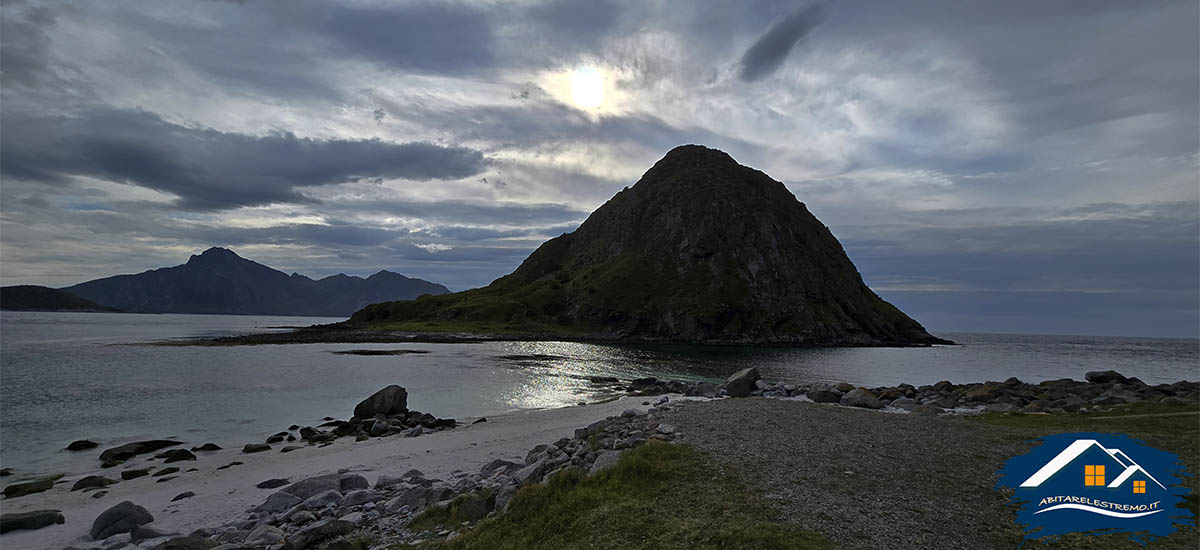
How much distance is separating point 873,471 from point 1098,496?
5841 mm

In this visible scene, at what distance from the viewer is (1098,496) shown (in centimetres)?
1320

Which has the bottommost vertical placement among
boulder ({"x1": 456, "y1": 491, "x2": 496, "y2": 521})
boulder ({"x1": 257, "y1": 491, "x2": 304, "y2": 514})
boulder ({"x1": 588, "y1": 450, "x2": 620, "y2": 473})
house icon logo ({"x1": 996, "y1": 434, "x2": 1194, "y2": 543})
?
boulder ({"x1": 257, "y1": 491, "x2": 304, "y2": 514})

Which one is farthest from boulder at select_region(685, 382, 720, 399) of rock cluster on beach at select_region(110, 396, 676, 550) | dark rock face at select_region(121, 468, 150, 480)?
dark rock face at select_region(121, 468, 150, 480)

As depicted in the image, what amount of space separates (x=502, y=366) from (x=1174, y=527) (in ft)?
252

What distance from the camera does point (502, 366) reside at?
83000 millimetres

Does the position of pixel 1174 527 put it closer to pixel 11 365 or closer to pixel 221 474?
pixel 221 474

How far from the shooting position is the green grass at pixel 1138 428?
39.4 feet

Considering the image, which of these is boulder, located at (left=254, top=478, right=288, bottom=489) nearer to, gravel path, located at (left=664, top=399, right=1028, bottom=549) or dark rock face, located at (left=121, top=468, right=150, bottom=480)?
dark rock face, located at (left=121, top=468, right=150, bottom=480)

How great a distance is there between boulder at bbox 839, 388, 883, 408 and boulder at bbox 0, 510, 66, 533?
46850mm

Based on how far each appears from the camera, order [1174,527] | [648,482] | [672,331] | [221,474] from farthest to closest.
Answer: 1. [672,331]
2. [221,474]
3. [648,482]
4. [1174,527]

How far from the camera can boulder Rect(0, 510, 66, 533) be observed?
1872 cm

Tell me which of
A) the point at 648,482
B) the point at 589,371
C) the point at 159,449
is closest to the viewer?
the point at 648,482

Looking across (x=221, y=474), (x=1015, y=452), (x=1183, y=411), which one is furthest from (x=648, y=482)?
(x=1183, y=411)

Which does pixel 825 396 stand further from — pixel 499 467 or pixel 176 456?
pixel 176 456
